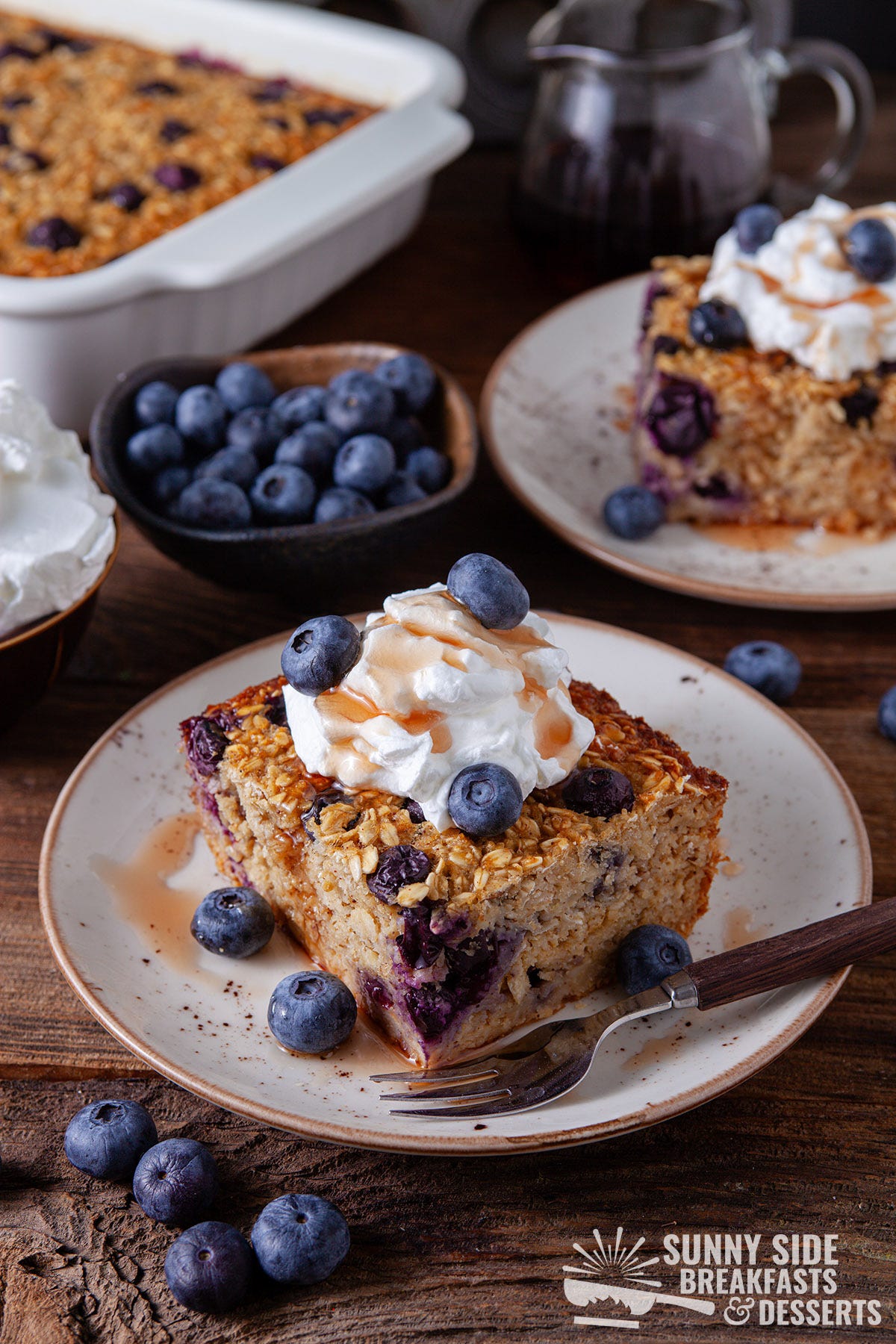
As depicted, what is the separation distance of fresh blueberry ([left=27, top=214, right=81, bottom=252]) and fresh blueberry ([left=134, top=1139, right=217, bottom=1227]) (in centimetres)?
171

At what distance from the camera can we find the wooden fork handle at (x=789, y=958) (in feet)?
4.81

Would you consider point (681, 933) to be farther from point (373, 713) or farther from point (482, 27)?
point (482, 27)

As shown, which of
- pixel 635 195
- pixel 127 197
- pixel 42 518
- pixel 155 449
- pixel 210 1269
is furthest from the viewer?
pixel 635 195

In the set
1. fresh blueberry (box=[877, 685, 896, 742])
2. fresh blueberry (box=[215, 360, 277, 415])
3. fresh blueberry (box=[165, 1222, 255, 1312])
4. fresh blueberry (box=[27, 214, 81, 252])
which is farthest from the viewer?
fresh blueberry (box=[27, 214, 81, 252])

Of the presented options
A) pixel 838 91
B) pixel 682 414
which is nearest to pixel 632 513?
pixel 682 414

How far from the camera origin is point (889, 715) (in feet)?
6.55

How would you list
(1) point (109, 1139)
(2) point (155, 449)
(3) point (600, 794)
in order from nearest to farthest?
1. (1) point (109, 1139)
2. (3) point (600, 794)
3. (2) point (155, 449)

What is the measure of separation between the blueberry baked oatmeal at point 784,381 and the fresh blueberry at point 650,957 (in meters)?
1.03

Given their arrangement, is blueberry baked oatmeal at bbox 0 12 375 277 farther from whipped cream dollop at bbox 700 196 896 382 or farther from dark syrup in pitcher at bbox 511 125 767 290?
whipped cream dollop at bbox 700 196 896 382

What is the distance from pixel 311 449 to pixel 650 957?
0.97 meters

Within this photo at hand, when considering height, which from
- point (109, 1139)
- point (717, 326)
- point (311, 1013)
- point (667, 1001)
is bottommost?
point (109, 1139)

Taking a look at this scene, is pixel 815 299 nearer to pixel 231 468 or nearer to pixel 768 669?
pixel 768 669

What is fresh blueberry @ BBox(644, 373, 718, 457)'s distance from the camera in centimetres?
232

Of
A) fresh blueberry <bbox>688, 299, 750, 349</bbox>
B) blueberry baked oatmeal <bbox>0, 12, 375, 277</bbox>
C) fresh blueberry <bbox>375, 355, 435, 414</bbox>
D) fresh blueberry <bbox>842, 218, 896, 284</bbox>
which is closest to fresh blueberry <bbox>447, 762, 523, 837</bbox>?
fresh blueberry <bbox>375, 355, 435, 414</bbox>
